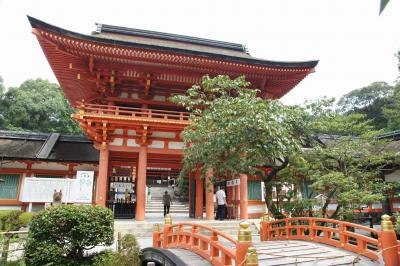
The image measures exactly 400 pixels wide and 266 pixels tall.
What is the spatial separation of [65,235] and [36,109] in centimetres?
3408

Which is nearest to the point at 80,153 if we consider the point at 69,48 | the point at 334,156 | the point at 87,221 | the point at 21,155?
the point at 21,155

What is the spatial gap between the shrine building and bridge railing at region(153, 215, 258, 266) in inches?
203

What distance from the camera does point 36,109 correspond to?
37.7 m

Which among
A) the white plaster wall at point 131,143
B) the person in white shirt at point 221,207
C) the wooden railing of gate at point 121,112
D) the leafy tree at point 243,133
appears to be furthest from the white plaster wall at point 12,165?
the leafy tree at point 243,133

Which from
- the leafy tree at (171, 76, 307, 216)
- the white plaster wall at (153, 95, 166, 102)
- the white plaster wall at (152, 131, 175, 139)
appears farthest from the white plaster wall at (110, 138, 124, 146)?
the leafy tree at (171, 76, 307, 216)

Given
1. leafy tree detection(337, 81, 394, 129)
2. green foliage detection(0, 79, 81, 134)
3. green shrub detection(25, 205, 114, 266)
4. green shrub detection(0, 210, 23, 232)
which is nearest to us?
green shrub detection(25, 205, 114, 266)

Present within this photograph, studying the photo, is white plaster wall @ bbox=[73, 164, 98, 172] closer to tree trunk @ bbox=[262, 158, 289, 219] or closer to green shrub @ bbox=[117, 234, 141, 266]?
green shrub @ bbox=[117, 234, 141, 266]

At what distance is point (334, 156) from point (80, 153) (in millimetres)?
13200

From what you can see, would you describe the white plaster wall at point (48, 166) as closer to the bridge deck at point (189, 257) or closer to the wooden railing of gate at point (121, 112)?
the wooden railing of gate at point (121, 112)

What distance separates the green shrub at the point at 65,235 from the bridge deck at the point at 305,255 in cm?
470

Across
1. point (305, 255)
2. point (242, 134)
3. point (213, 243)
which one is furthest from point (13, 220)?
point (305, 255)

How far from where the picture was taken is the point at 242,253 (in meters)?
5.11

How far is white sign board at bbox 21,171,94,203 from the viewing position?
1312cm

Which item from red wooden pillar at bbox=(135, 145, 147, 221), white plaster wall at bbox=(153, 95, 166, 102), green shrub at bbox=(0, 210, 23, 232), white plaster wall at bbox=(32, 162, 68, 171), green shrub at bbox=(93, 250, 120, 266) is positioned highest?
white plaster wall at bbox=(153, 95, 166, 102)
